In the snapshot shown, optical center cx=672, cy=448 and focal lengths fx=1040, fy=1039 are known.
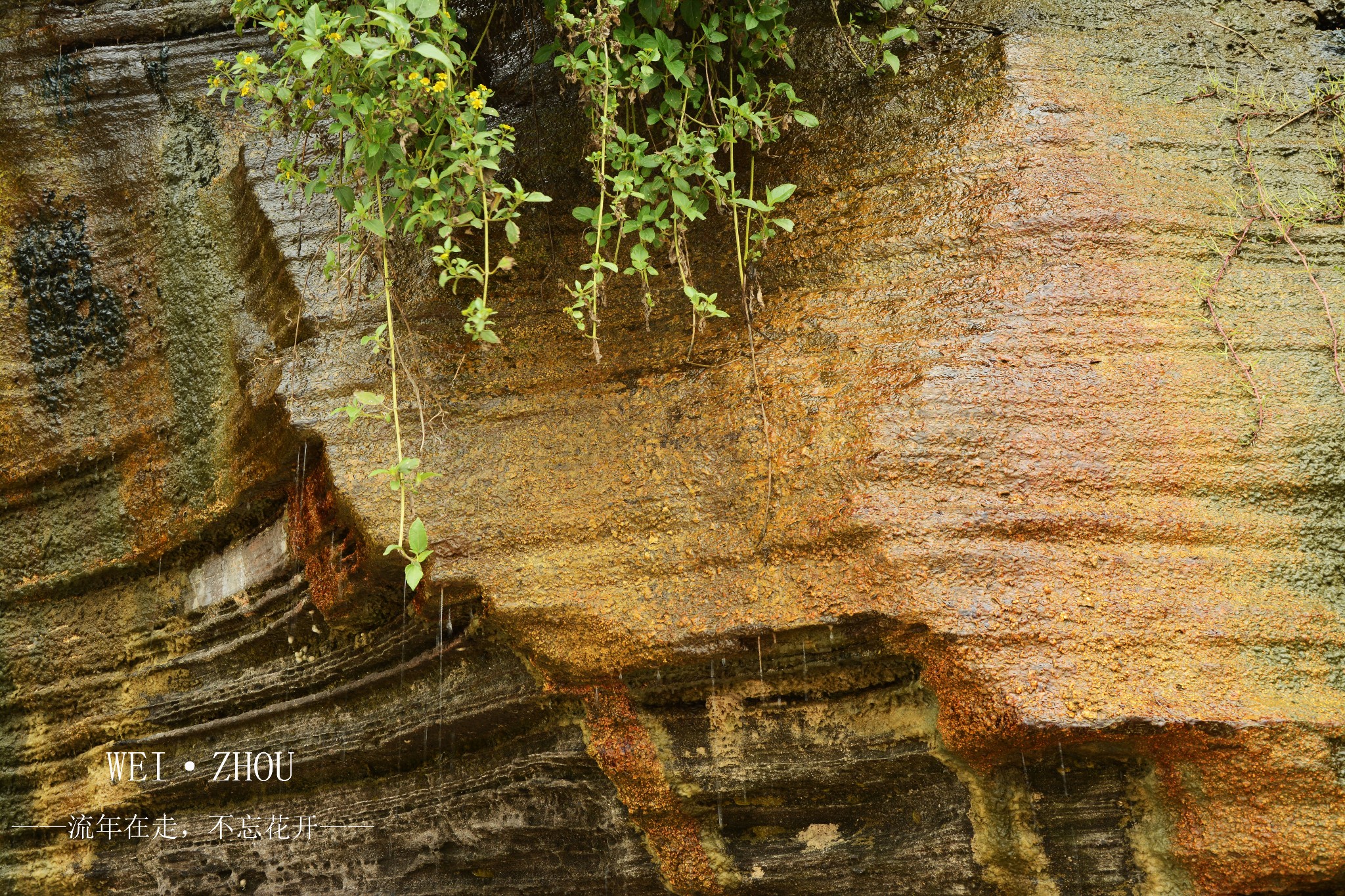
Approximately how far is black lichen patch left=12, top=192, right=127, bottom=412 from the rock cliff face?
662 mm

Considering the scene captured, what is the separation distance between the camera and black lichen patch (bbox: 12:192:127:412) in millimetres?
4180

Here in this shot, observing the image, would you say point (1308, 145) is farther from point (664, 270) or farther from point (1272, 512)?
point (664, 270)

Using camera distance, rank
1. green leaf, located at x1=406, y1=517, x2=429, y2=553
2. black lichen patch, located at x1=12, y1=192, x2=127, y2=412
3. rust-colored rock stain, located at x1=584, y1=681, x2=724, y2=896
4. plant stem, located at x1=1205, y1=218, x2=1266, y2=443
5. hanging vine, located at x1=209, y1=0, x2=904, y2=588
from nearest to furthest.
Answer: green leaf, located at x1=406, y1=517, x2=429, y2=553 < hanging vine, located at x1=209, y1=0, x2=904, y2=588 < plant stem, located at x1=1205, y1=218, x2=1266, y2=443 < rust-colored rock stain, located at x1=584, y1=681, x2=724, y2=896 < black lichen patch, located at x1=12, y1=192, x2=127, y2=412

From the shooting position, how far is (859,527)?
2.61m

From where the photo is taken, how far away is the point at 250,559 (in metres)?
3.84

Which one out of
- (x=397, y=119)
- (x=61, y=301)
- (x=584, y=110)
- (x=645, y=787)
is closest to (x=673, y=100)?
(x=584, y=110)

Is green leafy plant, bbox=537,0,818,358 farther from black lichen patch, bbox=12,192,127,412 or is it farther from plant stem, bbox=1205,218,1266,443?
black lichen patch, bbox=12,192,127,412

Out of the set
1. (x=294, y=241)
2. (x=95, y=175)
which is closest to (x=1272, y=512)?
(x=294, y=241)

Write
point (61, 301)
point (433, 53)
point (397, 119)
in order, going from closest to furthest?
point (433, 53), point (397, 119), point (61, 301)

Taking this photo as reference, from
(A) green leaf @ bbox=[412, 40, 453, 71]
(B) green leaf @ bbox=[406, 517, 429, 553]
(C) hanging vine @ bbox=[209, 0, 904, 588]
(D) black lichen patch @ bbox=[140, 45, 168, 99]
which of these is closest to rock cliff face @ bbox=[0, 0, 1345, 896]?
(C) hanging vine @ bbox=[209, 0, 904, 588]

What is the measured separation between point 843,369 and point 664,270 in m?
0.63

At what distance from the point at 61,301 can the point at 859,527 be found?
3464 millimetres

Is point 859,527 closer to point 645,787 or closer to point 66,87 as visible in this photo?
point 645,787

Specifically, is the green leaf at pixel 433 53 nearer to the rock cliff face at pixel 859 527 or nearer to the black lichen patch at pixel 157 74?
the rock cliff face at pixel 859 527
